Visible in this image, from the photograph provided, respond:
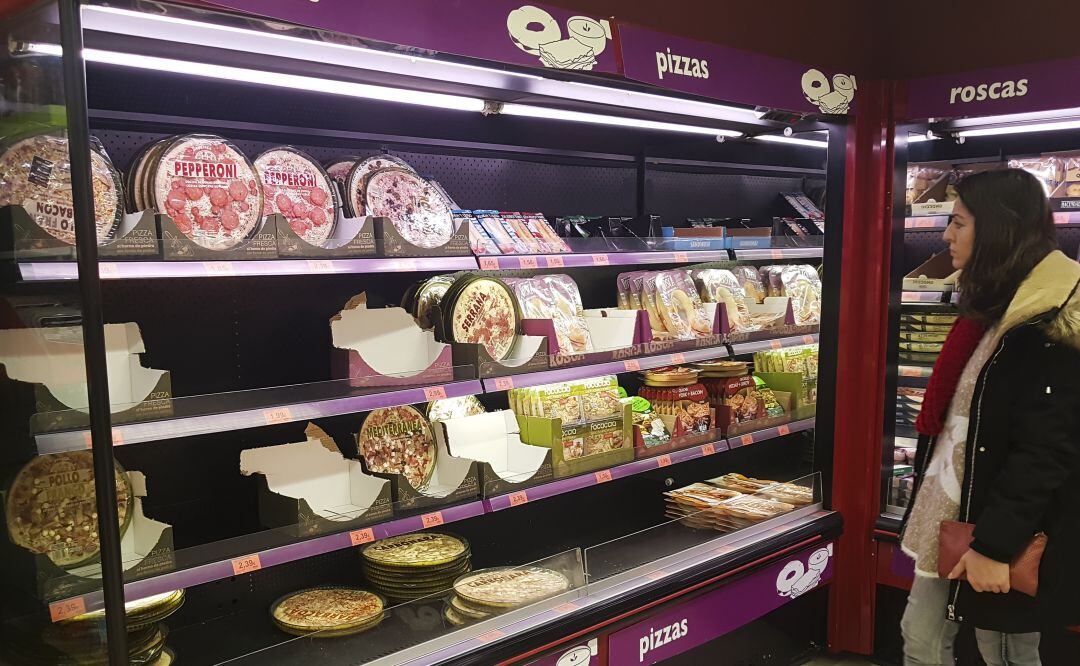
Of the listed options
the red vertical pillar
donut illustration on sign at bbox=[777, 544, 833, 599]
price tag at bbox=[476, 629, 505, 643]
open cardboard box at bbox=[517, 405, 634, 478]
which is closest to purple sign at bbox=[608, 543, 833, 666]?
donut illustration on sign at bbox=[777, 544, 833, 599]

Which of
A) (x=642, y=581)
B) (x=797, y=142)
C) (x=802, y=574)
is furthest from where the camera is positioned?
(x=797, y=142)

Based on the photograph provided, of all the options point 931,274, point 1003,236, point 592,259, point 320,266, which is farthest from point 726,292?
point 320,266

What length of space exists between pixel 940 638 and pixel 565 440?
1.33m

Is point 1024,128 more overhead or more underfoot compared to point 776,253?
more overhead

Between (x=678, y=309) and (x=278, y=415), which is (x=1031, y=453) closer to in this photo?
(x=678, y=309)

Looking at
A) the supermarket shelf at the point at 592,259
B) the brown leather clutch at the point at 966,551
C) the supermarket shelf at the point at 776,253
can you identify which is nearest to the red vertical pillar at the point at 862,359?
the supermarket shelf at the point at 776,253

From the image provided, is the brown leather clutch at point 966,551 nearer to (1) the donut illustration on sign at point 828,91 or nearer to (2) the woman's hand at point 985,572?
(2) the woman's hand at point 985,572

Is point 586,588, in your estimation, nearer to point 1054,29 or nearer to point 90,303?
point 90,303

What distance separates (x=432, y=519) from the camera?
104 inches

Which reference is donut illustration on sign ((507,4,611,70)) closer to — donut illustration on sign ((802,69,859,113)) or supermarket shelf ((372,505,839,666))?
donut illustration on sign ((802,69,859,113))

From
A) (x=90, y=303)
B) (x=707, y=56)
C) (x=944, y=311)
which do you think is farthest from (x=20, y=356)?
(x=944, y=311)

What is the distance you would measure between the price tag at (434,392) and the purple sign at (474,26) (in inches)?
38.3

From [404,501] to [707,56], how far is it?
5.80 ft

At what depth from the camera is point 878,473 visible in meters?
3.77
